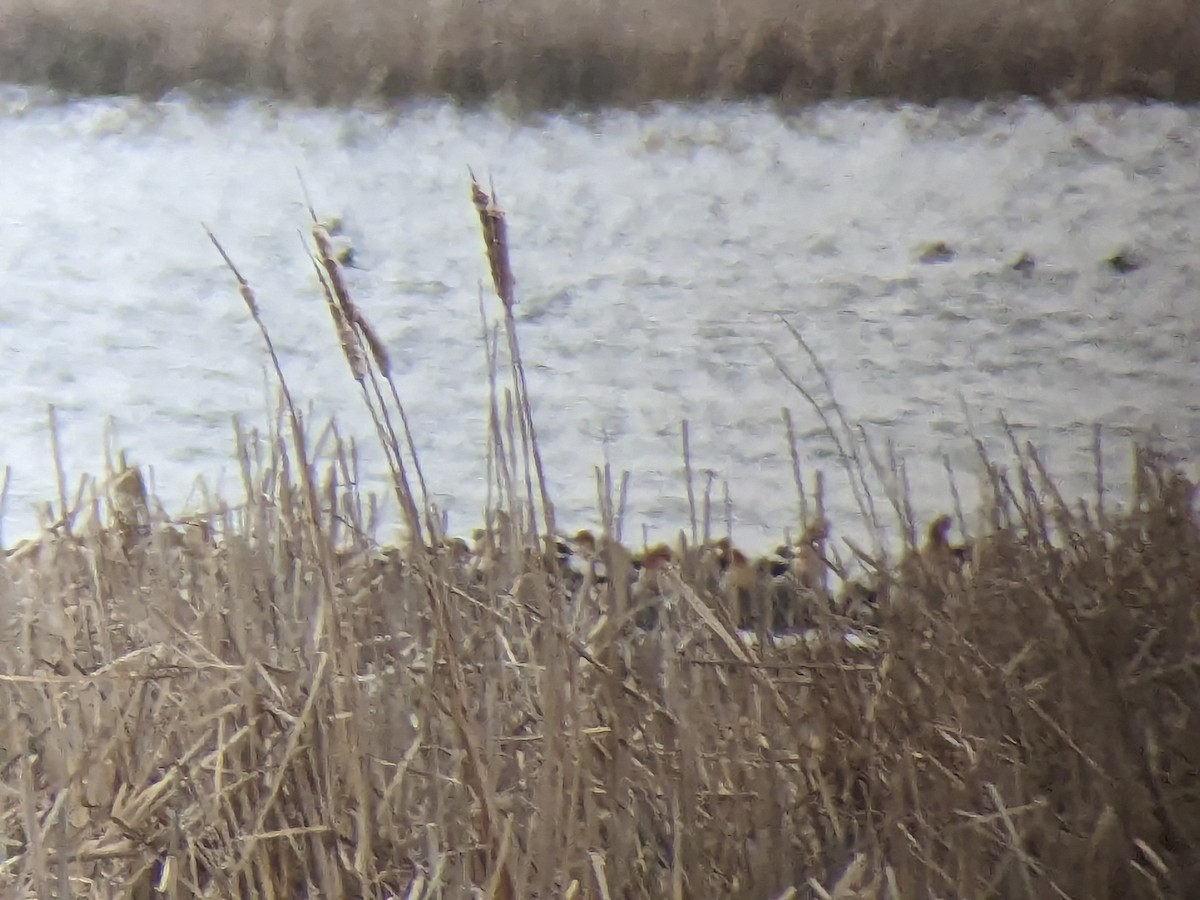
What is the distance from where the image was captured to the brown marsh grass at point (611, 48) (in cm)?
87

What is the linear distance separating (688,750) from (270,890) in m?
0.28

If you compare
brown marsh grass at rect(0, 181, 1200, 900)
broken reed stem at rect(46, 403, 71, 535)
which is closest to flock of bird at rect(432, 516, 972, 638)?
brown marsh grass at rect(0, 181, 1200, 900)

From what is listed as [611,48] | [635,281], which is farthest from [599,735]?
[611,48]

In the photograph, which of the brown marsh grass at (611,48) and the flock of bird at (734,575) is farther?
the brown marsh grass at (611,48)

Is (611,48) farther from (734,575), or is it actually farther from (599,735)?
(599,735)

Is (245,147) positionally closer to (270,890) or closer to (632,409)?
(632,409)

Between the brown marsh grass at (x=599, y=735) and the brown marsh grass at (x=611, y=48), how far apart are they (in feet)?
1.16

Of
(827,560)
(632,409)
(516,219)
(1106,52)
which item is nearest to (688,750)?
(827,560)

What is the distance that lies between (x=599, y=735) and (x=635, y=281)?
43 centimetres

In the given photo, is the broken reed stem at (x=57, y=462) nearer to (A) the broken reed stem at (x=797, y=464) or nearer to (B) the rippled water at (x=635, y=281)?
(B) the rippled water at (x=635, y=281)

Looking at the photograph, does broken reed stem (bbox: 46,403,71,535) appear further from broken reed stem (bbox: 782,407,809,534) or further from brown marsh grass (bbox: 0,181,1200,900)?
broken reed stem (bbox: 782,407,809,534)

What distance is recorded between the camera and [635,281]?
36.9 inches

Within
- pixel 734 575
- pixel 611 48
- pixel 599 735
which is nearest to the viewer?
pixel 599 735

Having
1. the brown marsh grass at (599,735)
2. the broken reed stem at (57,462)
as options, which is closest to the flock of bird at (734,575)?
the brown marsh grass at (599,735)
